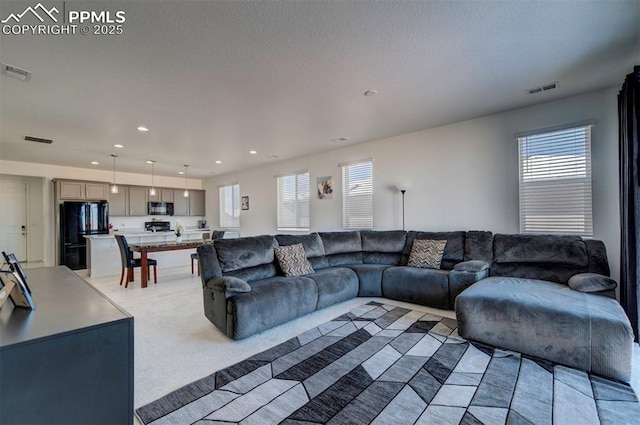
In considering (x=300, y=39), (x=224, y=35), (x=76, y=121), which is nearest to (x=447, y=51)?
(x=300, y=39)

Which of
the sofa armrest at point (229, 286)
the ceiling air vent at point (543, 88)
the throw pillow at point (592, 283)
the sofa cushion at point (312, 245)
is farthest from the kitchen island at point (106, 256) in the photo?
the ceiling air vent at point (543, 88)

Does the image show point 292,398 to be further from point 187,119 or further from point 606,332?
point 187,119

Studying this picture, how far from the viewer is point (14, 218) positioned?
24.3ft

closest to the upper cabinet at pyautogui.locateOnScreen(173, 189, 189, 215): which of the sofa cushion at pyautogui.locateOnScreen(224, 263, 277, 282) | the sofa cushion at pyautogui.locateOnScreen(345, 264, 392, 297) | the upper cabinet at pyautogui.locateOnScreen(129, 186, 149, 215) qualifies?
the upper cabinet at pyautogui.locateOnScreen(129, 186, 149, 215)

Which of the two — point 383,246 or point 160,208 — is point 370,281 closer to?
point 383,246

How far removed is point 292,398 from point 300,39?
2.65 metres

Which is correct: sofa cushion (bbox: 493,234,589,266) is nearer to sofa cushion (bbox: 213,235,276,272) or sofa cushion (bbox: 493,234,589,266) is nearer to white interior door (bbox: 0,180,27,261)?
sofa cushion (bbox: 213,235,276,272)

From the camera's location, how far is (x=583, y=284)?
2701 millimetres

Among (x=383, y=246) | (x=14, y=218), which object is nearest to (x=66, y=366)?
(x=383, y=246)

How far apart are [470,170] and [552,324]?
2536mm

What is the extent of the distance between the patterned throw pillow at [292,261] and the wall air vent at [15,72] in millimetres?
3032

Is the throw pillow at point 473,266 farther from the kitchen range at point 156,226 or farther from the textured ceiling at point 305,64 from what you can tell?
the kitchen range at point 156,226

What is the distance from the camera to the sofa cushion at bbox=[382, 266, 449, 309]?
361 centimetres

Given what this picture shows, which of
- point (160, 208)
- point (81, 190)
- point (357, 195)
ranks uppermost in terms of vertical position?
point (81, 190)
